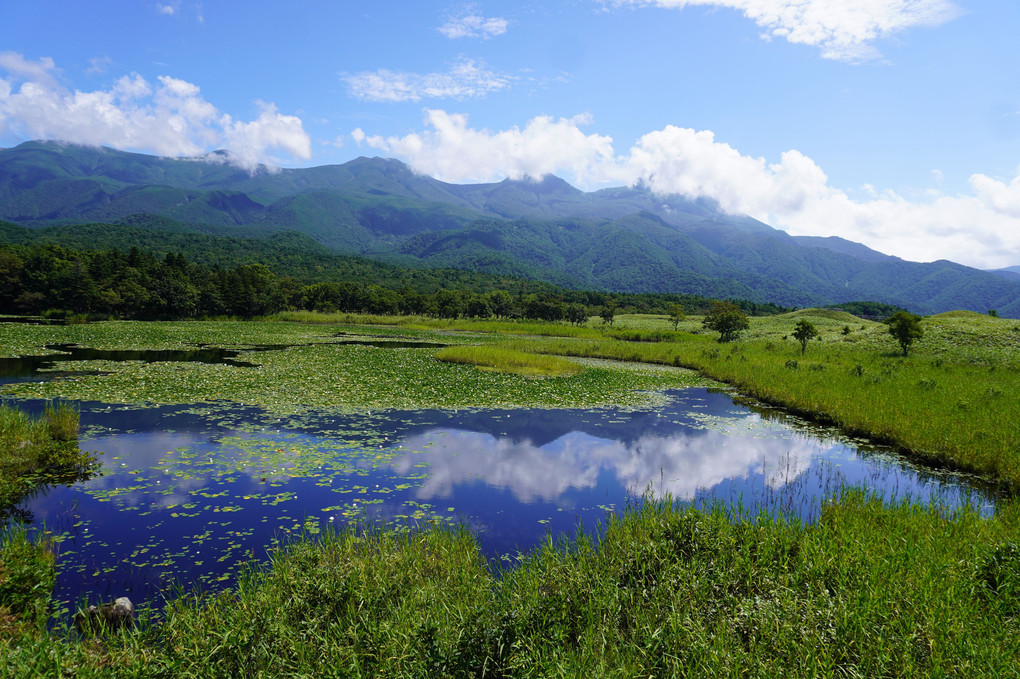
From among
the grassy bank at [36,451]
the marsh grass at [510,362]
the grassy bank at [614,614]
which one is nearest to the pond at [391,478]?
the grassy bank at [36,451]

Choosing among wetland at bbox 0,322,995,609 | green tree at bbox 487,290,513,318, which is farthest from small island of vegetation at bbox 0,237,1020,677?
green tree at bbox 487,290,513,318

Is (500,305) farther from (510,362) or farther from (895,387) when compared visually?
(895,387)

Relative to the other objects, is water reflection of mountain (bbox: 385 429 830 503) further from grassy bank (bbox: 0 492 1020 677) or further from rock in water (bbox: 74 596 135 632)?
rock in water (bbox: 74 596 135 632)

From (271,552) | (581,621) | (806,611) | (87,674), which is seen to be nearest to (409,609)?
(581,621)

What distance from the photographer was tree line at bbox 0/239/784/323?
74.0 m

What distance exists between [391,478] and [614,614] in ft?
29.9

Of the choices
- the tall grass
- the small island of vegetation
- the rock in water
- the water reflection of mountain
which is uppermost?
the tall grass

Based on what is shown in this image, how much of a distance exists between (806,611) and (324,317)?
96657mm

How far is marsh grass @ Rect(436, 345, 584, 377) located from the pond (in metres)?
12.2

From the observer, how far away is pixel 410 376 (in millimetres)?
32562

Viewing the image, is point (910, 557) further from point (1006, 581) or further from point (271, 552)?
point (271, 552)

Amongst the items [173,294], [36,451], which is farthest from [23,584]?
[173,294]

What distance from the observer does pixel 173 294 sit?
264ft

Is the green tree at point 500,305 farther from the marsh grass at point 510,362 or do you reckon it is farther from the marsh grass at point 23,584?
the marsh grass at point 23,584
